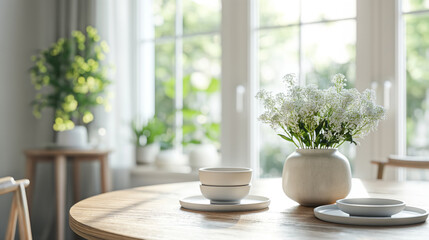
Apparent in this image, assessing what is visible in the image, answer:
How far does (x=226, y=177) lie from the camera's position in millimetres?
1361

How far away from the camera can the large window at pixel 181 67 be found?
373 cm

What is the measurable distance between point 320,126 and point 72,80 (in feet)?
8.58

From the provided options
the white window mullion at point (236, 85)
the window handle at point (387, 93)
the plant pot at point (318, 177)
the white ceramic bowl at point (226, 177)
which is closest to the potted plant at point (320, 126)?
the plant pot at point (318, 177)

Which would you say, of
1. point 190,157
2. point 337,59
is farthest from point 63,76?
point 337,59

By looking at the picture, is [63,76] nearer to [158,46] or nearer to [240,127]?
[158,46]

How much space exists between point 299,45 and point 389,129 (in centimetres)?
78

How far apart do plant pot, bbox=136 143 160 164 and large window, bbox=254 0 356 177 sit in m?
0.90

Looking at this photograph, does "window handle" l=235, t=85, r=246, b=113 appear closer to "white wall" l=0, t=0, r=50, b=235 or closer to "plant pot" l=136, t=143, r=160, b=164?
"plant pot" l=136, t=143, r=160, b=164

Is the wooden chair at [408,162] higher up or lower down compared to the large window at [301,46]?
lower down

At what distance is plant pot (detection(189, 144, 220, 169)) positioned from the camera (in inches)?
139

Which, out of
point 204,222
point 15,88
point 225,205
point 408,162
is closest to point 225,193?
point 225,205

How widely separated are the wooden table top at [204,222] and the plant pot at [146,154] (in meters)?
2.19

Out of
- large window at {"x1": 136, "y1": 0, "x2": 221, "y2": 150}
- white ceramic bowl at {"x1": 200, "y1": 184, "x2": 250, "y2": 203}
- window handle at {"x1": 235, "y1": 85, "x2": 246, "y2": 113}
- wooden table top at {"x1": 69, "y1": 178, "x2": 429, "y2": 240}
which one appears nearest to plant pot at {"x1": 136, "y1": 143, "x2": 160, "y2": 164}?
large window at {"x1": 136, "y1": 0, "x2": 221, "y2": 150}

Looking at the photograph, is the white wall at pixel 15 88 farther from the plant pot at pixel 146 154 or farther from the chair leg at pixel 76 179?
the plant pot at pixel 146 154
